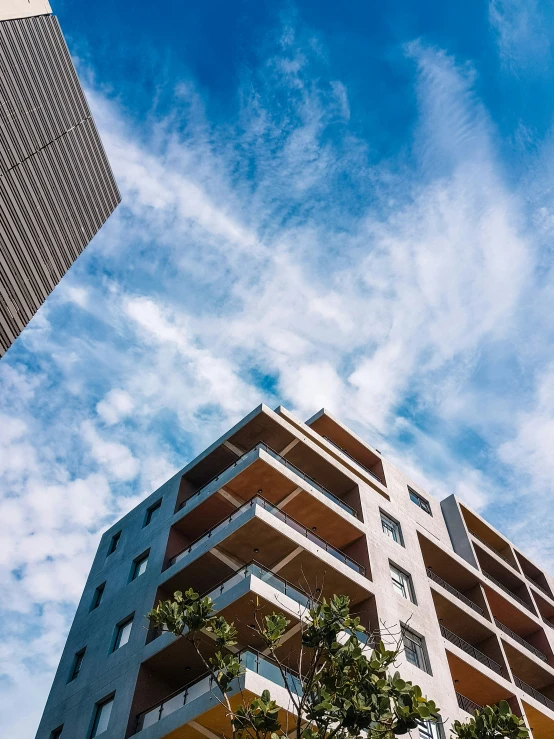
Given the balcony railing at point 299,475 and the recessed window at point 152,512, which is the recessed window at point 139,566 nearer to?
the recessed window at point 152,512

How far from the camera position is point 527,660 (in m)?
30.0

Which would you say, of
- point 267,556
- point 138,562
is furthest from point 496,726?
point 138,562

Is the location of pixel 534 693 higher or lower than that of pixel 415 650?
higher

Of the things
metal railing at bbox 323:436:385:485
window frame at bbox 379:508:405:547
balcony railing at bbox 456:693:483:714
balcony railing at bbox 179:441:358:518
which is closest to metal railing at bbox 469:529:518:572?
metal railing at bbox 323:436:385:485

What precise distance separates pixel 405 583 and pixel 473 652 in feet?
18.0

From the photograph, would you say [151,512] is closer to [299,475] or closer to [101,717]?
[299,475]

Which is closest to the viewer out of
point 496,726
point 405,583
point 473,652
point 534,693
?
point 496,726

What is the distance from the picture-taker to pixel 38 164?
31.0 m

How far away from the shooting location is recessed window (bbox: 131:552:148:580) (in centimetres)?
2572

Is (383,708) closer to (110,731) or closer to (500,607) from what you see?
(110,731)

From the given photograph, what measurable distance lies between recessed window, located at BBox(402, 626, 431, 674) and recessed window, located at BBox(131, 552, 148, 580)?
10.9m

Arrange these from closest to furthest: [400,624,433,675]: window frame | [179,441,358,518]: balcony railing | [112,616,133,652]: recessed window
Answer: [400,624,433,675]: window frame → [112,616,133,652]: recessed window → [179,441,358,518]: balcony railing

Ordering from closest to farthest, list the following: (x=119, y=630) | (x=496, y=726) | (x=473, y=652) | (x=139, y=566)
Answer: (x=496, y=726)
(x=119, y=630)
(x=139, y=566)
(x=473, y=652)

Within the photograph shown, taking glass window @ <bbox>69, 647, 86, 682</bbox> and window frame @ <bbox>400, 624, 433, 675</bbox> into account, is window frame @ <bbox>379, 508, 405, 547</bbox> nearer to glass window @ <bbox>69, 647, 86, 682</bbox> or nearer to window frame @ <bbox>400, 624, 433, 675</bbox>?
window frame @ <bbox>400, 624, 433, 675</bbox>
